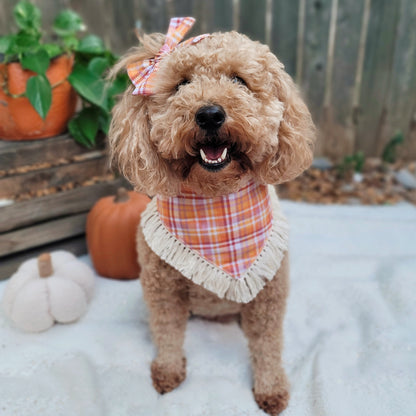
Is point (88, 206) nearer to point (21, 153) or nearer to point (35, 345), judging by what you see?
point (21, 153)

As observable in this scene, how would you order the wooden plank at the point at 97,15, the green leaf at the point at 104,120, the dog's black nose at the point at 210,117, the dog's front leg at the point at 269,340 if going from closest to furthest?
the dog's black nose at the point at 210,117, the dog's front leg at the point at 269,340, the green leaf at the point at 104,120, the wooden plank at the point at 97,15

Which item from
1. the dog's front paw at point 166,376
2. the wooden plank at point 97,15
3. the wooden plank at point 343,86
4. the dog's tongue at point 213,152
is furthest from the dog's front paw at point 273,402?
the wooden plank at point 97,15

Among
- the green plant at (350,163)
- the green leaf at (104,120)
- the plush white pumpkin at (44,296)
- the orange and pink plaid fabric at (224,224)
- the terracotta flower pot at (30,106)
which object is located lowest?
the green plant at (350,163)

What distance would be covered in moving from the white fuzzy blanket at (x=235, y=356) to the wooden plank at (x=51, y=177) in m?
0.56

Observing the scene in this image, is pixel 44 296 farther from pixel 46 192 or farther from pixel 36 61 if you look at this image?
pixel 36 61

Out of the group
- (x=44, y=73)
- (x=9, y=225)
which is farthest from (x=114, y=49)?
(x=9, y=225)

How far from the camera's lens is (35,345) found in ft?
5.25

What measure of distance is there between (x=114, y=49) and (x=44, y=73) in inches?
56.9

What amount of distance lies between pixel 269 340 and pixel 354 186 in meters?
2.04

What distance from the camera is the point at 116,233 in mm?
1881

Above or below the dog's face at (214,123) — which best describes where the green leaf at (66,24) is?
above

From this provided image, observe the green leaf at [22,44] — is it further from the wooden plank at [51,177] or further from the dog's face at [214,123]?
the dog's face at [214,123]

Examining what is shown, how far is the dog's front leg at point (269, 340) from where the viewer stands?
1367mm

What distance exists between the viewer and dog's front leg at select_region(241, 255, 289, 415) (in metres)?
1.37
